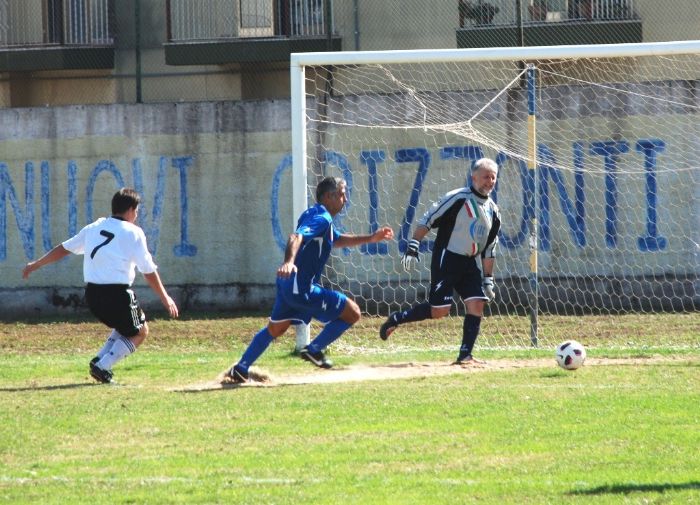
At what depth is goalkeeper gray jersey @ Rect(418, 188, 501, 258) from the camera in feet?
38.2

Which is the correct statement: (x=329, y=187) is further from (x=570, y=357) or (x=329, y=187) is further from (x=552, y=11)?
(x=552, y=11)

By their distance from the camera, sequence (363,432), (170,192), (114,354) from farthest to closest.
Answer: (170,192), (114,354), (363,432)

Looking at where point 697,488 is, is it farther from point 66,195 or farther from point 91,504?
point 66,195

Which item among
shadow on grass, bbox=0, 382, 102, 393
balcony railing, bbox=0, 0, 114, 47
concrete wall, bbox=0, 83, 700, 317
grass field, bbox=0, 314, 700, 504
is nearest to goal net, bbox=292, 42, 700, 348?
concrete wall, bbox=0, 83, 700, 317

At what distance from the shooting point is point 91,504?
6273mm

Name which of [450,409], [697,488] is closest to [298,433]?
[450,409]

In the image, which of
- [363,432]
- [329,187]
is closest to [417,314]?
[329,187]

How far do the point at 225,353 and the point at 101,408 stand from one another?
15.3 ft

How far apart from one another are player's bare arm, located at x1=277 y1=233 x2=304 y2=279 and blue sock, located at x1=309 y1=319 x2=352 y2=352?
86 cm

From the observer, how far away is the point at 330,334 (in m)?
11.0

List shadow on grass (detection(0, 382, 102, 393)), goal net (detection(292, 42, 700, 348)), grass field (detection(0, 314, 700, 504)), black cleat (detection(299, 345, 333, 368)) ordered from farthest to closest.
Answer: goal net (detection(292, 42, 700, 348)), black cleat (detection(299, 345, 333, 368)), shadow on grass (detection(0, 382, 102, 393)), grass field (detection(0, 314, 700, 504))

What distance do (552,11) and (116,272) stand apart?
12.0 meters

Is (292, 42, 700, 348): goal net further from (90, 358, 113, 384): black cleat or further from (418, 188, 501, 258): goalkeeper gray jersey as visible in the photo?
(90, 358, 113, 384): black cleat

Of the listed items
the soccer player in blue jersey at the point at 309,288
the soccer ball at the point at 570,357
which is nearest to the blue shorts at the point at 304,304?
the soccer player in blue jersey at the point at 309,288
